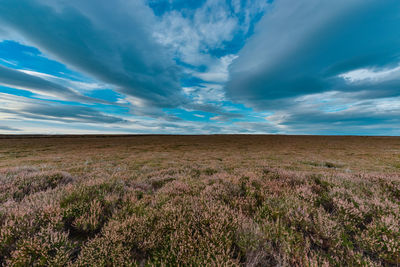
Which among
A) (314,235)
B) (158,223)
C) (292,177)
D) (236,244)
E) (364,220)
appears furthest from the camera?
(292,177)

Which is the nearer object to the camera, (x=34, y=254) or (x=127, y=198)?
(x=34, y=254)

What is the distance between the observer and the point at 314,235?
2.74 metres

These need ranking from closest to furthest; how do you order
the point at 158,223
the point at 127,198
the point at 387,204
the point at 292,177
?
1. the point at 158,223
2. the point at 387,204
3. the point at 127,198
4. the point at 292,177

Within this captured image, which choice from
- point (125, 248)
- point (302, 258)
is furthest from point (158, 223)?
point (302, 258)

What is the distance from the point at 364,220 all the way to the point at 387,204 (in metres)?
0.96

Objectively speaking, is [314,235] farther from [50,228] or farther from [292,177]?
[50,228]

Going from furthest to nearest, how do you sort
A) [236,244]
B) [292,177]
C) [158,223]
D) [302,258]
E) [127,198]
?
[292,177] < [127,198] < [158,223] < [236,244] < [302,258]

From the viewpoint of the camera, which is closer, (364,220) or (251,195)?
(364,220)

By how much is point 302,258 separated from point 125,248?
276 cm

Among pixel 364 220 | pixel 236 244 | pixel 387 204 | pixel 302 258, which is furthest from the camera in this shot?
pixel 387 204

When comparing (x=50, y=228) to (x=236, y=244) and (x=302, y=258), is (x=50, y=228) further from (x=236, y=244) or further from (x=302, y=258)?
(x=302, y=258)

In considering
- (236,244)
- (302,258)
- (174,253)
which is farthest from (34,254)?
(302,258)

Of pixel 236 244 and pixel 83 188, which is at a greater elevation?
pixel 83 188

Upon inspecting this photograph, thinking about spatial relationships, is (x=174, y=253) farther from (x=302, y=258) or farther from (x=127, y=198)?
(x=127, y=198)
